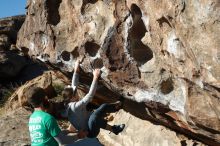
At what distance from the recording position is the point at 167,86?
758 cm

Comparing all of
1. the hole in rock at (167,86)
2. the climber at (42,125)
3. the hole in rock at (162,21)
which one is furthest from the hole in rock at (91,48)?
the climber at (42,125)

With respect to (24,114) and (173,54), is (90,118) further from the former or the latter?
(24,114)

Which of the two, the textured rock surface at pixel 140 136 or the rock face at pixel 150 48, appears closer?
the rock face at pixel 150 48

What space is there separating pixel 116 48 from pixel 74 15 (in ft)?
4.66

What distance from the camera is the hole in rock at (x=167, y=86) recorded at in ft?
24.5

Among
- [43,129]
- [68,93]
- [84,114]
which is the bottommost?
[84,114]

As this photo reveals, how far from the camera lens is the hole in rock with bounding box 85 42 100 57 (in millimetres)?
8680

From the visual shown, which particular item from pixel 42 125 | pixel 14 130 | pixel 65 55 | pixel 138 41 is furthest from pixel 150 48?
pixel 14 130

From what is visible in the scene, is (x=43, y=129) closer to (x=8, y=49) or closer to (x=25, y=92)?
(x=25, y=92)

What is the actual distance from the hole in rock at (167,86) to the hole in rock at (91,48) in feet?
5.11

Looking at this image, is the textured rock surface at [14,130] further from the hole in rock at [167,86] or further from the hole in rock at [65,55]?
the hole in rock at [167,86]

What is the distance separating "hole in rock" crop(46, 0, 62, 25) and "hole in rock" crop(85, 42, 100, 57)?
46.6 inches

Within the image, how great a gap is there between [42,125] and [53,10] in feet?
13.1

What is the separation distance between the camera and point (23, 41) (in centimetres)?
1134
